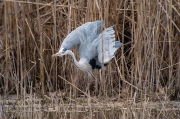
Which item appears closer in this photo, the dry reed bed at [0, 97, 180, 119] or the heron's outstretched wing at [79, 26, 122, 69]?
the dry reed bed at [0, 97, 180, 119]

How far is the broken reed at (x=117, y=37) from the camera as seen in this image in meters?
4.04

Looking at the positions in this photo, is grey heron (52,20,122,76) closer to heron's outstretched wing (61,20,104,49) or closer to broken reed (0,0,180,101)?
heron's outstretched wing (61,20,104,49)

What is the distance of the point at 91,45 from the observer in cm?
423

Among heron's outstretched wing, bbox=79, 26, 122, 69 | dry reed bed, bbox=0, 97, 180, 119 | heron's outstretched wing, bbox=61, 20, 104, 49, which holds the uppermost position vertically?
heron's outstretched wing, bbox=61, 20, 104, 49

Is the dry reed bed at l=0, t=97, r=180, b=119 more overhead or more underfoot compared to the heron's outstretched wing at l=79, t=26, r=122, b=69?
more underfoot

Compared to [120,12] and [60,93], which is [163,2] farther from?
[60,93]

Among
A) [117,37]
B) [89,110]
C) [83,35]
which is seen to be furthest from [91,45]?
[89,110]

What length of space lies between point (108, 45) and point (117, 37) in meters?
0.34

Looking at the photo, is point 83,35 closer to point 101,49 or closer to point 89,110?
point 101,49

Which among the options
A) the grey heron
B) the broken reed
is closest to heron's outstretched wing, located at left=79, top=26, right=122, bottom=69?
the grey heron

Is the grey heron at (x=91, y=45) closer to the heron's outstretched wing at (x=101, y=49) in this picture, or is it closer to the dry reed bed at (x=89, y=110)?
the heron's outstretched wing at (x=101, y=49)

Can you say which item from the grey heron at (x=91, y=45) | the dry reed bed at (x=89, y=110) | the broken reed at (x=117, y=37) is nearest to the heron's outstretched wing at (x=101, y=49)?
the grey heron at (x=91, y=45)

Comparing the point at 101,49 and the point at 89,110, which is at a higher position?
the point at 101,49

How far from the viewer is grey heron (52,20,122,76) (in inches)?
158
